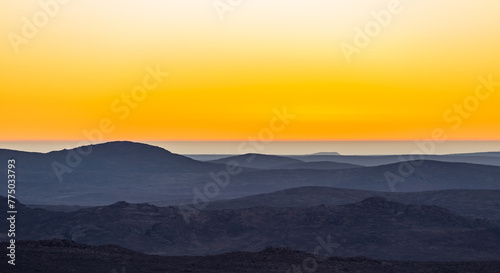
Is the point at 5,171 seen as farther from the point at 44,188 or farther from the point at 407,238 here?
the point at 407,238

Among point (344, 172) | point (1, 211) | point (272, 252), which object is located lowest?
point (272, 252)

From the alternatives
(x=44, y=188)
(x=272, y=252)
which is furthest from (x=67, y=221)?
(x=44, y=188)

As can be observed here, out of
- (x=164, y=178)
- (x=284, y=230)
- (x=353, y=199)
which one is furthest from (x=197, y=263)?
(x=164, y=178)

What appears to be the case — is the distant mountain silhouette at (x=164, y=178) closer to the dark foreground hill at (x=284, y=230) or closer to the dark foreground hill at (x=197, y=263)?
the dark foreground hill at (x=284, y=230)

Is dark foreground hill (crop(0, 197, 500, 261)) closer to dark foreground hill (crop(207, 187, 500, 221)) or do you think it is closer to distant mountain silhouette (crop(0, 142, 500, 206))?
dark foreground hill (crop(207, 187, 500, 221))

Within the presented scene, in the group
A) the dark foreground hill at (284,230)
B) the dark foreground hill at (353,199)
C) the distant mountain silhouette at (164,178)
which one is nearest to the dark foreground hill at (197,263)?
the dark foreground hill at (284,230)
